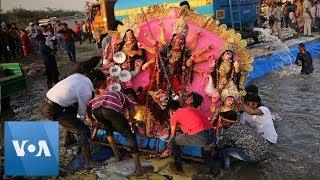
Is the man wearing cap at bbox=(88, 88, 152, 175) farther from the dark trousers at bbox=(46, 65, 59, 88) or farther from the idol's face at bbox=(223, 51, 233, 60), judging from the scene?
the dark trousers at bbox=(46, 65, 59, 88)

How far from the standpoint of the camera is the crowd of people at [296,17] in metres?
17.3

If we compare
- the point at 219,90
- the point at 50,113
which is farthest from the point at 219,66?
the point at 50,113

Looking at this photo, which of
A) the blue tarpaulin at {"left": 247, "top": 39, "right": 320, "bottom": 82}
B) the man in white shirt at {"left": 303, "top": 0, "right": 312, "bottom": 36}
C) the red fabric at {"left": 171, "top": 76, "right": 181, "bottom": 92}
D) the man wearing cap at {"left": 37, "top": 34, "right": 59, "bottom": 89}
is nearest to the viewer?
the red fabric at {"left": 171, "top": 76, "right": 181, "bottom": 92}

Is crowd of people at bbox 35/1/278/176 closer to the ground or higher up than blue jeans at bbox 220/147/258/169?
higher up

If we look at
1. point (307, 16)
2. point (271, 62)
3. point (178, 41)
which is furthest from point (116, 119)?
point (307, 16)

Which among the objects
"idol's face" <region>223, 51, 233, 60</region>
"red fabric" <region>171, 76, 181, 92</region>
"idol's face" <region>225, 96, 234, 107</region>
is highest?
"idol's face" <region>223, 51, 233, 60</region>

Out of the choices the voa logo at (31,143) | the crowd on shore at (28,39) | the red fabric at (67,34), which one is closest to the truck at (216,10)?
the red fabric at (67,34)

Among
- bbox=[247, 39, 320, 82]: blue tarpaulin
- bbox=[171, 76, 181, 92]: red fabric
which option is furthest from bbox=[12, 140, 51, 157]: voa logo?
bbox=[247, 39, 320, 82]: blue tarpaulin

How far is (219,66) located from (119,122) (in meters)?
2.14

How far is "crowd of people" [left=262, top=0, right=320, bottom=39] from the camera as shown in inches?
682

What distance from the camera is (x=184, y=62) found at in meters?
6.79

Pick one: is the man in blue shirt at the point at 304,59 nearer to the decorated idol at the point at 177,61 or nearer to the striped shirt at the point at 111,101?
the decorated idol at the point at 177,61

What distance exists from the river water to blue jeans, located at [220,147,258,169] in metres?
0.14

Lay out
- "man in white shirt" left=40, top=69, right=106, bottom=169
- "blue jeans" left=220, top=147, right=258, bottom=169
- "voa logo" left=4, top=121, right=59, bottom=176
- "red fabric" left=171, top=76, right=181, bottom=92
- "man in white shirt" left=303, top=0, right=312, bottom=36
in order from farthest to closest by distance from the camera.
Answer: "man in white shirt" left=303, top=0, right=312, bottom=36 → "red fabric" left=171, top=76, right=181, bottom=92 → "man in white shirt" left=40, top=69, right=106, bottom=169 → "blue jeans" left=220, top=147, right=258, bottom=169 → "voa logo" left=4, top=121, right=59, bottom=176
